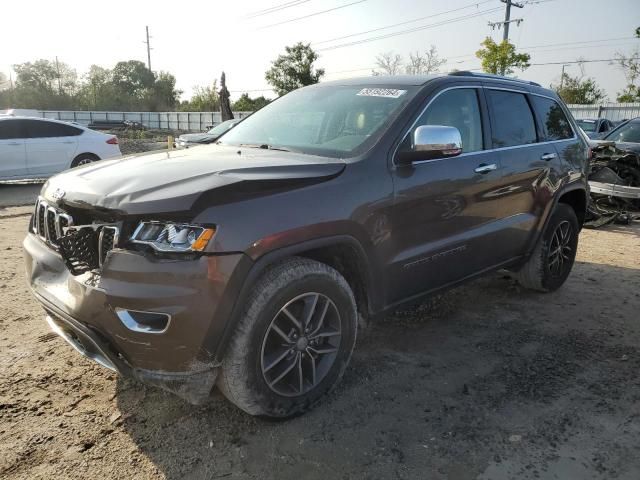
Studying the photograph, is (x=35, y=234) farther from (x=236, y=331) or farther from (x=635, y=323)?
(x=635, y=323)

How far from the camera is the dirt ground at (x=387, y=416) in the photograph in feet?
8.04

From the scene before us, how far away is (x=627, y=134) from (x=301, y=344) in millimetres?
10250

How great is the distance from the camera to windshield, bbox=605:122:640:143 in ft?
33.6

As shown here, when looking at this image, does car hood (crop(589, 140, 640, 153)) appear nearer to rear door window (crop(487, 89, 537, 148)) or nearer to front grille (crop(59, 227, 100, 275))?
rear door window (crop(487, 89, 537, 148))

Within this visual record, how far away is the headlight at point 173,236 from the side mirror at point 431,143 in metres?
1.34

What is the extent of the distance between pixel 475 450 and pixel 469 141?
6.88ft

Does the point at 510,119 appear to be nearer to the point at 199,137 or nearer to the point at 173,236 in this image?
the point at 173,236

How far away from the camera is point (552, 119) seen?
4.79 meters

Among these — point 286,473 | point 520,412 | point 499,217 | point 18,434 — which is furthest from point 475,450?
point 18,434

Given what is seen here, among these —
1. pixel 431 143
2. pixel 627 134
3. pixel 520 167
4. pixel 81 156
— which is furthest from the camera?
pixel 81 156

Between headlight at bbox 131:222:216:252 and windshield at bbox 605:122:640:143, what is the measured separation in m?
10.4

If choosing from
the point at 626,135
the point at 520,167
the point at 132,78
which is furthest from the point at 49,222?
the point at 132,78

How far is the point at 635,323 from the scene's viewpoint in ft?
14.1

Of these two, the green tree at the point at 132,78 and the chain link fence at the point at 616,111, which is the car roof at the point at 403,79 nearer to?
the chain link fence at the point at 616,111
